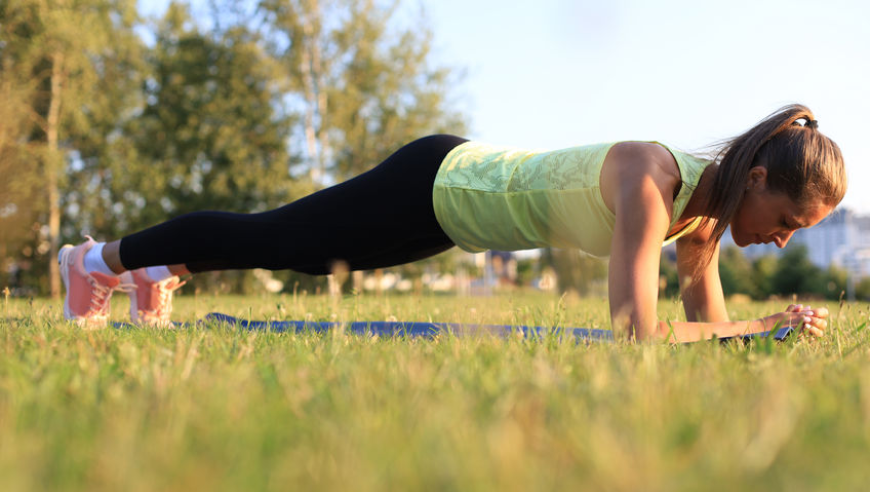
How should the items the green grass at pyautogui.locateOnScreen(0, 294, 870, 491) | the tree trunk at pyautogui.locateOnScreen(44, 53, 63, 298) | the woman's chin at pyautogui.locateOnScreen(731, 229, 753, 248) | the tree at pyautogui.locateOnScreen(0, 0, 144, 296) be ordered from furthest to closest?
the tree trunk at pyautogui.locateOnScreen(44, 53, 63, 298) → the tree at pyautogui.locateOnScreen(0, 0, 144, 296) → the woman's chin at pyautogui.locateOnScreen(731, 229, 753, 248) → the green grass at pyautogui.locateOnScreen(0, 294, 870, 491)

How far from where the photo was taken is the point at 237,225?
315 cm

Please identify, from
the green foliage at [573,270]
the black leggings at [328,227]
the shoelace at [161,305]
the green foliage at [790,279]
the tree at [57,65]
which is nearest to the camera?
the black leggings at [328,227]

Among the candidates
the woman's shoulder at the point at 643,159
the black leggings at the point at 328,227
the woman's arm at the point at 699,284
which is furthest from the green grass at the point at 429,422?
the woman's arm at the point at 699,284

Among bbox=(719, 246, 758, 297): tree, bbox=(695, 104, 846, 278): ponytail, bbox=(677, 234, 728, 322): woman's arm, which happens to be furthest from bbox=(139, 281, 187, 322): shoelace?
bbox=(719, 246, 758, 297): tree

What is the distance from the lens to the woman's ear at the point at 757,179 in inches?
102

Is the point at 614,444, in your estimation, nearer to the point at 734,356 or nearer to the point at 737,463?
the point at 737,463

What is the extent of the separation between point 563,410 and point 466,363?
1.66ft

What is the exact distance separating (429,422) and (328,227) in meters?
2.11

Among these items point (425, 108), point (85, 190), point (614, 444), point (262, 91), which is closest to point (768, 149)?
point (614, 444)

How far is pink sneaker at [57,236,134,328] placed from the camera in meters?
3.37

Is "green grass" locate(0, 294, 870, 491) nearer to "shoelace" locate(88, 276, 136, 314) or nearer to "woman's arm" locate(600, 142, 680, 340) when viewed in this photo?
"woman's arm" locate(600, 142, 680, 340)

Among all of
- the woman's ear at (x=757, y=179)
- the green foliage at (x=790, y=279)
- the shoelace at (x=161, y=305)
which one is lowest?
the green foliage at (x=790, y=279)

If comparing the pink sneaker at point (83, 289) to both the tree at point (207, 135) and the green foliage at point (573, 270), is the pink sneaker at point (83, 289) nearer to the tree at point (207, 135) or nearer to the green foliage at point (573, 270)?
the tree at point (207, 135)

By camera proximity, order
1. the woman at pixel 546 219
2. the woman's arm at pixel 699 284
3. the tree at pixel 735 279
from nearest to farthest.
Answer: the woman at pixel 546 219 < the woman's arm at pixel 699 284 < the tree at pixel 735 279
